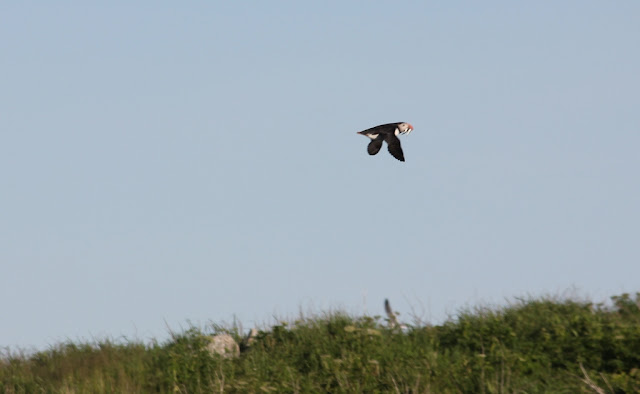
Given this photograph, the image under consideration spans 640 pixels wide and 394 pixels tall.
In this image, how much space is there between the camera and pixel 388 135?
37.3 feet

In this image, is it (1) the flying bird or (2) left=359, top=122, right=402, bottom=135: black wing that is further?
(2) left=359, top=122, right=402, bottom=135: black wing

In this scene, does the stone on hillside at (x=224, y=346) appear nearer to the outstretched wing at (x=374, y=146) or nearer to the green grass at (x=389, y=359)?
the green grass at (x=389, y=359)

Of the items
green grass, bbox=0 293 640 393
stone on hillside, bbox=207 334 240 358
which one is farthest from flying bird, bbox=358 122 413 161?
stone on hillside, bbox=207 334 240 358

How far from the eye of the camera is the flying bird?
443 inches

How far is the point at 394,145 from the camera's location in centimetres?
1127

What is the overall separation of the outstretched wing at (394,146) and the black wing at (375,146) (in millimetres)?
98

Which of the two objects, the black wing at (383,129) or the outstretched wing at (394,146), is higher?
the black wing at (383,129)

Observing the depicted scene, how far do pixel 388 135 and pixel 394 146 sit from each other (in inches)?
8.3

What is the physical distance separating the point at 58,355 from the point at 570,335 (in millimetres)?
6486

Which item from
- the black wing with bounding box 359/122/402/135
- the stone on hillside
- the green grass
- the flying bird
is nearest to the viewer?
the green grass

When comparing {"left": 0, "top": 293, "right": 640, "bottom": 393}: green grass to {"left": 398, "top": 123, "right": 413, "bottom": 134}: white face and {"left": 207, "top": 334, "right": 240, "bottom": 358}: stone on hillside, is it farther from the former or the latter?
{"left": 398, "top": 123, "right": 413, "bottom": 134}: white face

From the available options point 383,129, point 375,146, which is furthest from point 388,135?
point 375,146

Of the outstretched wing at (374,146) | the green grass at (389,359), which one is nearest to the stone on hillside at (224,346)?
the green grass at (389,359)

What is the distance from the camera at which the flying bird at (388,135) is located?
36.9 ft
